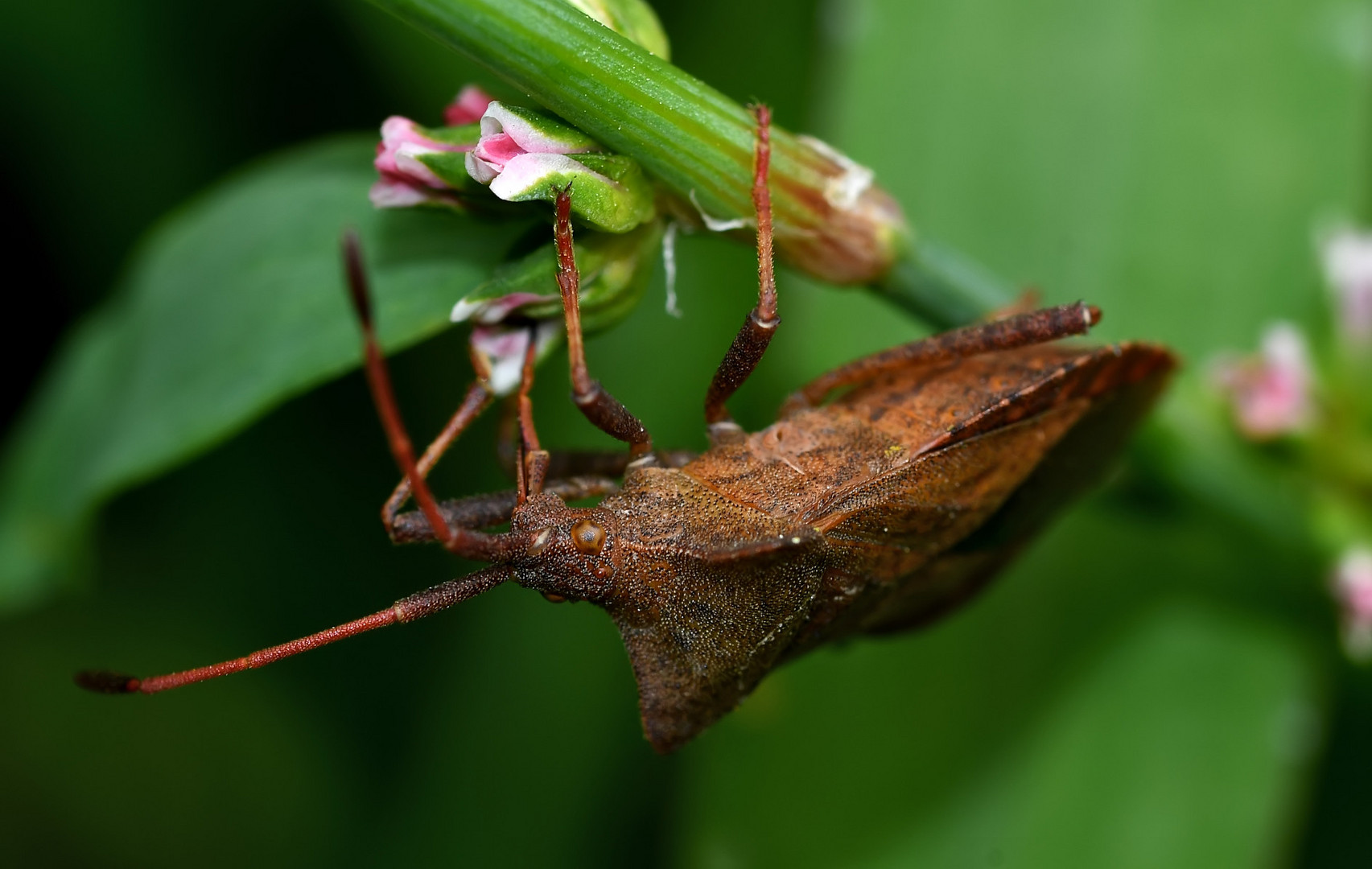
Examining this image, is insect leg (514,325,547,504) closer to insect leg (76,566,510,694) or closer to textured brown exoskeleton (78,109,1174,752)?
textured brown exoskeleton (78,109,1174,752)

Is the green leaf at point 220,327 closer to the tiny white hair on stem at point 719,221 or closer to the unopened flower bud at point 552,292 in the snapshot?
the unopened flower bud at point 552,292

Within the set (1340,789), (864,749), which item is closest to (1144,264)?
(864,749)

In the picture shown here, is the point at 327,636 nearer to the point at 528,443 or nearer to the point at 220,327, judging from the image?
the point at 528,443

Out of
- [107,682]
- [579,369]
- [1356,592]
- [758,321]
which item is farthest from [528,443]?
[1356,592]

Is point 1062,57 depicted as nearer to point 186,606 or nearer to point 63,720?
point 186,606

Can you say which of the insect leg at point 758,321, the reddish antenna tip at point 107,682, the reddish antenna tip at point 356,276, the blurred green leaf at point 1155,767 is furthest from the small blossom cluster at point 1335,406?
the reddish antenna tip at point 107,682

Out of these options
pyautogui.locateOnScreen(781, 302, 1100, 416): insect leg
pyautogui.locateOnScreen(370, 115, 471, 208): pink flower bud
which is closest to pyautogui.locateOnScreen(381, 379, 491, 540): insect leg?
pyautogui.locateOnScreen(370, 115, 471, 208): pink flower bud
